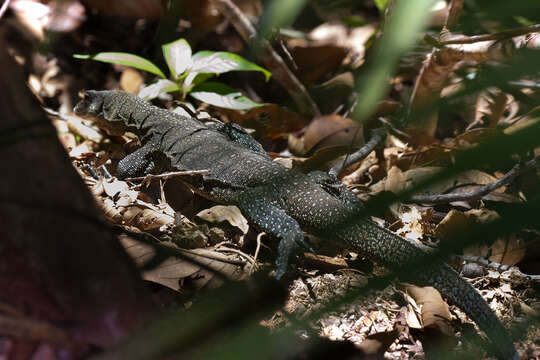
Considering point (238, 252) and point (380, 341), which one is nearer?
point (380, 341)

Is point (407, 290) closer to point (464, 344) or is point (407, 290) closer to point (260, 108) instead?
point (464, 344)

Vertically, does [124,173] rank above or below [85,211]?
below

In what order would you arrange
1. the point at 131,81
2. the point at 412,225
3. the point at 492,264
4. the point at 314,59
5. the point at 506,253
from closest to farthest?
1. the point at 492,264
2. the point at 506,253
3. the point at 412,225
4. the point at 131,81
5. the point at 314,59

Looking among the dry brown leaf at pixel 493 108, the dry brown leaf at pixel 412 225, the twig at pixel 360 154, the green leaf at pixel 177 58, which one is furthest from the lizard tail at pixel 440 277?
the green leaf at pixel 177 58

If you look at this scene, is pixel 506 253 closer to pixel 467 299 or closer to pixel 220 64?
pixel 467 299

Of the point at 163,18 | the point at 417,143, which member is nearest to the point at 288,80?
the point at 417,143

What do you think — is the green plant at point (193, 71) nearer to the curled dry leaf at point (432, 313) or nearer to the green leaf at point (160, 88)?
the green leaf at point (160, 88)

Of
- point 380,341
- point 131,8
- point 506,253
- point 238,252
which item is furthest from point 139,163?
point 506,253
